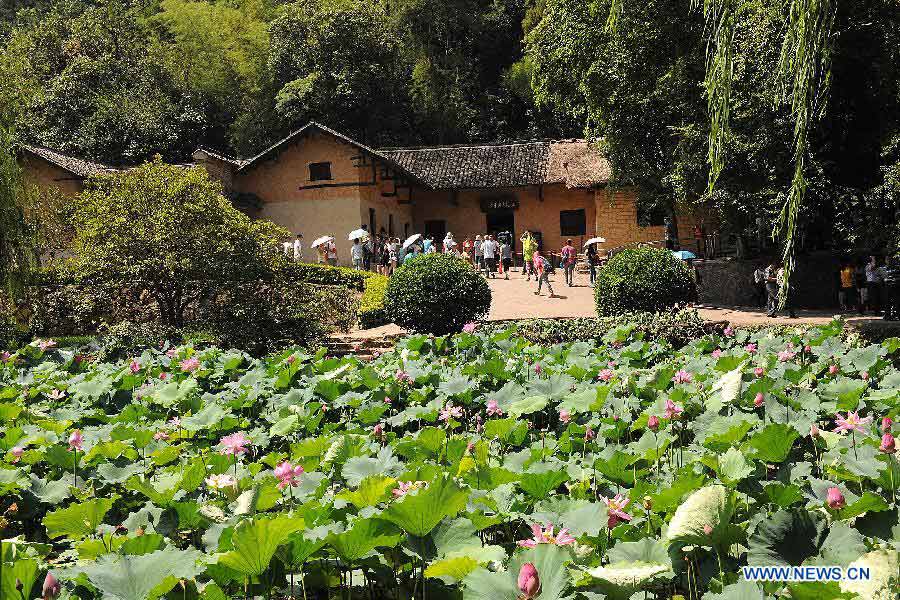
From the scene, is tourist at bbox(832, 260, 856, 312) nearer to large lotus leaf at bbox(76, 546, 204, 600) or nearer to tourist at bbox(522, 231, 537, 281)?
tourist at bbox(522, 231, 537, 281)

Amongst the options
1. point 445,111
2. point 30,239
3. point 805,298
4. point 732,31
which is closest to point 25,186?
point 30,239

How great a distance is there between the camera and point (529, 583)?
176cm

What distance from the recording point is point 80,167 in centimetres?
2808

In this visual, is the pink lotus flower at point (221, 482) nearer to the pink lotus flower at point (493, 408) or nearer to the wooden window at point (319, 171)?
the pink lotus flower at point (493, 408)

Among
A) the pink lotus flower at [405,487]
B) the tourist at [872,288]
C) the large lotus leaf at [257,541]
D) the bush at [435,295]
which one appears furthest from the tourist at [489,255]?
the large lotus leaf at [257,541]

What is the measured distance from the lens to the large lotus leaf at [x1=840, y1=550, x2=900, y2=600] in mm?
1717

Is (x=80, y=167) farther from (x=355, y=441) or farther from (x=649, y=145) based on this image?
(x=355, y=441)

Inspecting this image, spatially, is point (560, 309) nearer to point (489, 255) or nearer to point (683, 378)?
point (489, 255)

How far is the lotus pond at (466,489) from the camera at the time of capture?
2.02 metres

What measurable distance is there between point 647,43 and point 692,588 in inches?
725

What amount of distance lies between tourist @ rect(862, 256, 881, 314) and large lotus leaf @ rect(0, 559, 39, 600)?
57.7 ft

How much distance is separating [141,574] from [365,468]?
3.63 ft

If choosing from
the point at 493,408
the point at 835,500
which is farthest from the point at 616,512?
the point at 493,408

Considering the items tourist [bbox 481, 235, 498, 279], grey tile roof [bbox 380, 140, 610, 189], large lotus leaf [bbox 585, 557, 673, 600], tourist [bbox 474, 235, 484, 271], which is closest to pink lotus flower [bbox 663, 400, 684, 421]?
large lotus leaf [bbox 585, 557, 673, 600]
